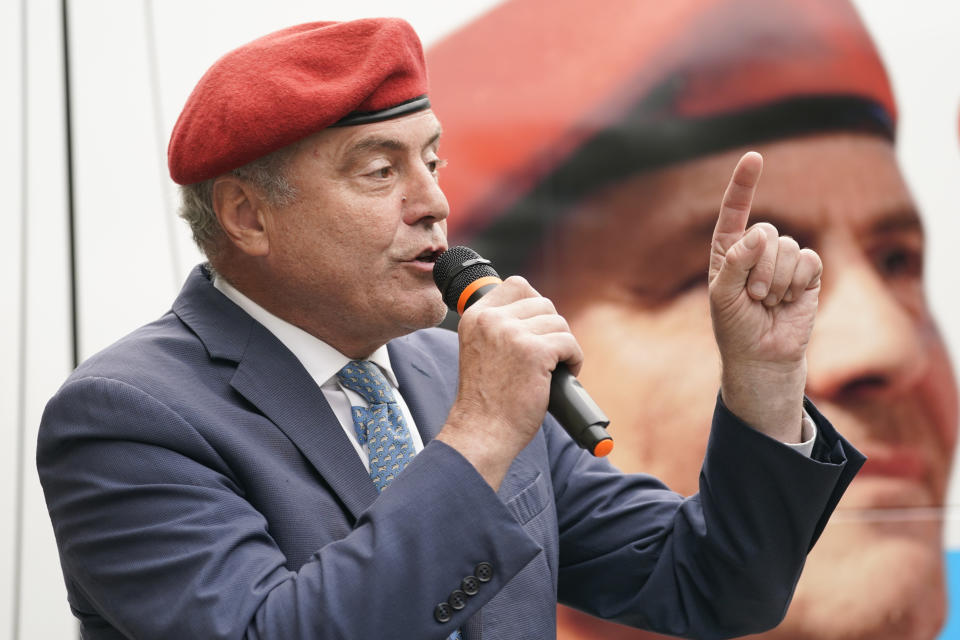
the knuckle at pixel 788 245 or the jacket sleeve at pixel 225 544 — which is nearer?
the jacket sleeve at pixel 225 544

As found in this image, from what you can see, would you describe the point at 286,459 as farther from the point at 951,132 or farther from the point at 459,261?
the point at 951,132

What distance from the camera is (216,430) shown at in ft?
4.24

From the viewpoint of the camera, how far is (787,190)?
8.04ft

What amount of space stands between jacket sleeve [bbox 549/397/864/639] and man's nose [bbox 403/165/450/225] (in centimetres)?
48

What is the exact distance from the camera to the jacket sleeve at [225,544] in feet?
3.68

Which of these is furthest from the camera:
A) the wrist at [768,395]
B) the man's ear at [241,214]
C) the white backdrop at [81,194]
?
the white backdrop at [81,194]

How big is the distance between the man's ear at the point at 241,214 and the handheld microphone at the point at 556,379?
0.94 ft

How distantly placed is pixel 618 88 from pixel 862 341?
0.85 metres

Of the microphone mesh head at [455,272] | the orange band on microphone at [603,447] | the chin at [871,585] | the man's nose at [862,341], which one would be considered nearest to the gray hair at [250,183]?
the microphone mesh head at [455,272]

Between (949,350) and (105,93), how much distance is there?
2.08 m

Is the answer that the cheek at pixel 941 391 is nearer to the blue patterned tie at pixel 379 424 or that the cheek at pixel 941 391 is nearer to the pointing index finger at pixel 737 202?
the pointing index finger at pixel 737 202

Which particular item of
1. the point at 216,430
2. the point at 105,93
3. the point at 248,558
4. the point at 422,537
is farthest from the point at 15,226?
the point at 422,537

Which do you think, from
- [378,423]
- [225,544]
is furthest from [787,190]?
[225,544]

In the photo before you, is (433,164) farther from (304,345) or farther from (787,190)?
(787,190)
